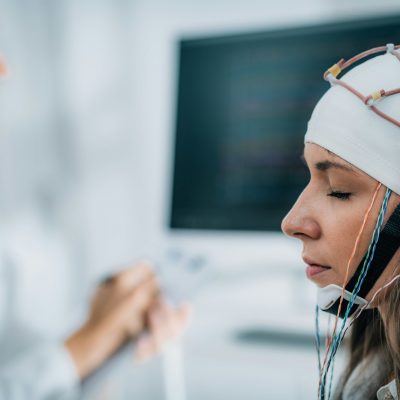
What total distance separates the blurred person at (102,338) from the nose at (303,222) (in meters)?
0.62

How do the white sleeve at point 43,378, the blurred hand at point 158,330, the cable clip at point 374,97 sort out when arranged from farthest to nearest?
the blurred hand at point 158,330
the white sleeve at point 43,378
the cable clip at point 374,97

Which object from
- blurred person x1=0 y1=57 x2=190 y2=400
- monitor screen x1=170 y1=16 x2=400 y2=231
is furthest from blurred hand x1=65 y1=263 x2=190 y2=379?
monitor screen x1=170 y1=16 x2=400 y2=231

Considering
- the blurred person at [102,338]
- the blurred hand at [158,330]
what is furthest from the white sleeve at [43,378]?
the blurred hand at [158,330]

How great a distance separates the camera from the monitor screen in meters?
1.09

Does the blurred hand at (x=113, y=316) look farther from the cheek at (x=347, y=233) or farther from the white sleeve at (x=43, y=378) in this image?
the cheek at (x=347, y=233)

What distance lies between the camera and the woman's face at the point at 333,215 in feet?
1.48

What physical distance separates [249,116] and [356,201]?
0.74 m

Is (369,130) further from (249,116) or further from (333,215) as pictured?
(249,116)

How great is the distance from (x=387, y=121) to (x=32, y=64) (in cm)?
104

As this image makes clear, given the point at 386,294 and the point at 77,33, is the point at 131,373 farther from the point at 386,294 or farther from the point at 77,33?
the point at 77,33

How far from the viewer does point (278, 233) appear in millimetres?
1120

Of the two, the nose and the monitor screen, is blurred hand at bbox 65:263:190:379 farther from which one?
the nose

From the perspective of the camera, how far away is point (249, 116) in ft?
3.83

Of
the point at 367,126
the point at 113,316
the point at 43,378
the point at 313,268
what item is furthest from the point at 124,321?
the point at 367,126
